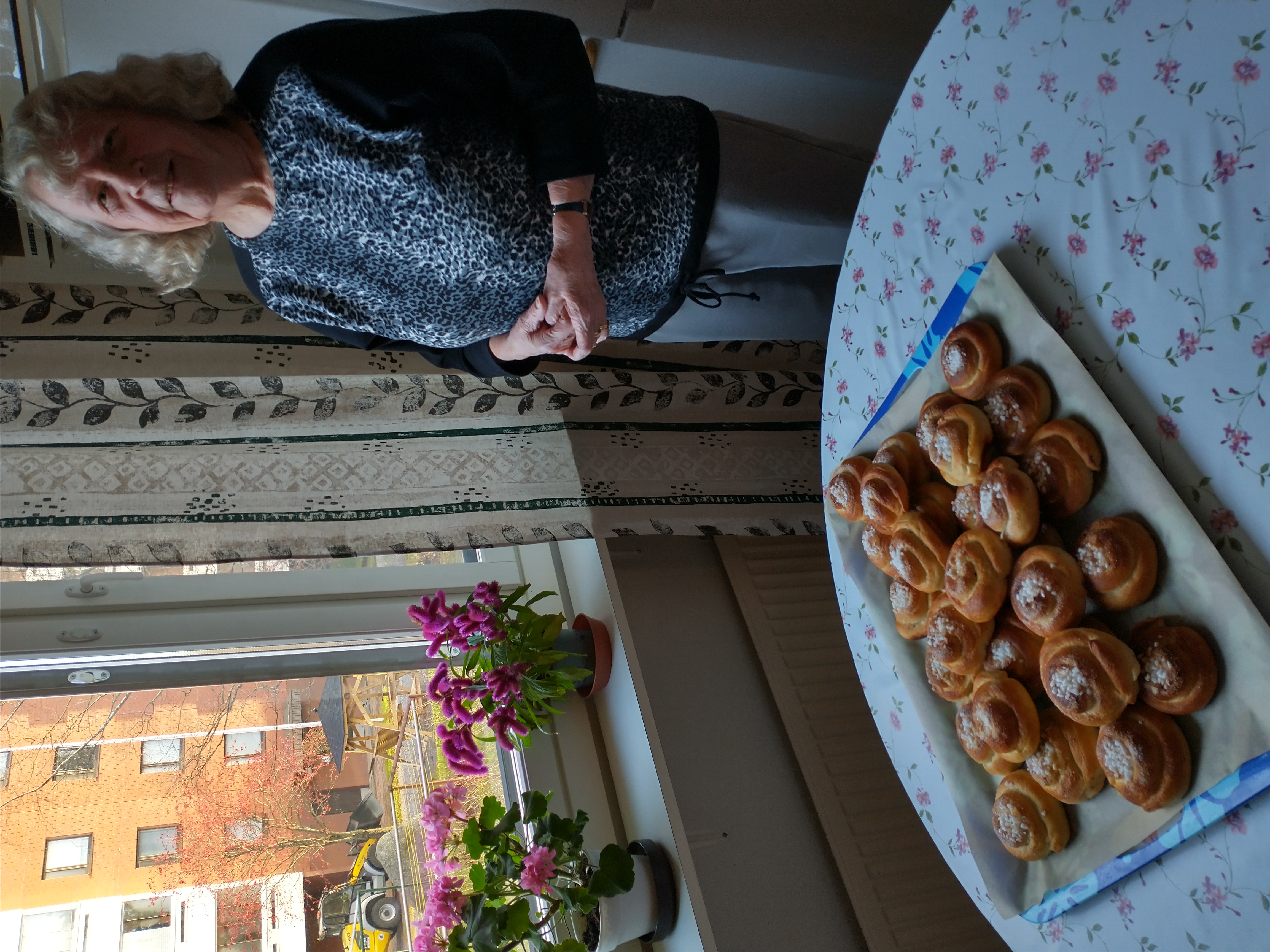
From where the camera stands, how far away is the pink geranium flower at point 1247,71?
2.06 feet

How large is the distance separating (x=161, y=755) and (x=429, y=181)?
3.78ft

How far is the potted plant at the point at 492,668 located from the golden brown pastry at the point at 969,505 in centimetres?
82

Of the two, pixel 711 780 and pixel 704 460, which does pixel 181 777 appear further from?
pixel 704 460

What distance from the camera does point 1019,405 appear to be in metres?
0.77

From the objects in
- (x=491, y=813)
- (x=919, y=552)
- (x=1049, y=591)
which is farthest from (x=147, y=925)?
(x=1049, y=591)

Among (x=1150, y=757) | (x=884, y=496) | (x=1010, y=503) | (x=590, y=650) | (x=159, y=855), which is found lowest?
(x=1150, y=757)

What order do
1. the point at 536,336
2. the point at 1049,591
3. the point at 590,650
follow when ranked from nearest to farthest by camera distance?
the point at 1049,591 < the point at 536,336 < the point at 590,650

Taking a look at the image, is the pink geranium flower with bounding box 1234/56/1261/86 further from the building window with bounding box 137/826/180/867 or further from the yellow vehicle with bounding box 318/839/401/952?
the building window with bounding box 137/826/180/867

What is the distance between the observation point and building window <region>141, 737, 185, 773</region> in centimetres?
153

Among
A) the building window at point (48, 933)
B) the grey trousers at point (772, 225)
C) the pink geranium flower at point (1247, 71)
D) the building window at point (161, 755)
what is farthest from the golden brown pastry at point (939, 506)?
the building window at point (48, 933)

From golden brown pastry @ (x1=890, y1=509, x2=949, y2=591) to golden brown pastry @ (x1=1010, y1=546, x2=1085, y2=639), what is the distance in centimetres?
9

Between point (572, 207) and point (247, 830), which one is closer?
point (572, 207)

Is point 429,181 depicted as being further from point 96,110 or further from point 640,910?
point 640,910

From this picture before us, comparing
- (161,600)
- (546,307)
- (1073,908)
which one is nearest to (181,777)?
(161,600)
